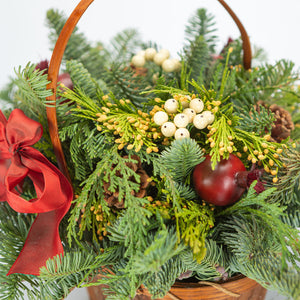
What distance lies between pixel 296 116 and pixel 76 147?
19.9 inches

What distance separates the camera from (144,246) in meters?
0.44

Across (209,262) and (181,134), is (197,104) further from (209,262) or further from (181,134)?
(209,262)

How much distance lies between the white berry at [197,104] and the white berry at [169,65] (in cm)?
25

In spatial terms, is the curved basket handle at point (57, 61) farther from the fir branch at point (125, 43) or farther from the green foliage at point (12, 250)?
the fir branch at point (125, 43)

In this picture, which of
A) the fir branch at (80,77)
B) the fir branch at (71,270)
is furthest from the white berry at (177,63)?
the fir branch at (71,270)

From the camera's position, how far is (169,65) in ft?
2.40

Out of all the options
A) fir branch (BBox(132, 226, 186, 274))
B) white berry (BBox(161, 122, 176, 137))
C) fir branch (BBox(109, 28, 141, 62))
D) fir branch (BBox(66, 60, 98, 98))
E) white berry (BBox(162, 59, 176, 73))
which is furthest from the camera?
fir branch (BBox(109, 28, 141, 62))

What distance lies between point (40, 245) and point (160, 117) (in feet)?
0.95

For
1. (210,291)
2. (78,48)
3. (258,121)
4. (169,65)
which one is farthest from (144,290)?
(78,48)

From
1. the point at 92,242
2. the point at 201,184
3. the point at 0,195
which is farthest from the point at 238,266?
the point at 0,195

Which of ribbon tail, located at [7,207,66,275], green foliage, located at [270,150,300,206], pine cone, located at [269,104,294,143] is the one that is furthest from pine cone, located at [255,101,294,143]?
ribbon tail, located at [7,207,66,275]

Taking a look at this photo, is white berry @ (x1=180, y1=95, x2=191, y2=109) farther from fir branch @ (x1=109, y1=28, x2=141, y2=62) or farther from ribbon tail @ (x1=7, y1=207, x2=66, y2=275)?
fir branch @ (x1=109, y1=28, x2=141, y2=62)

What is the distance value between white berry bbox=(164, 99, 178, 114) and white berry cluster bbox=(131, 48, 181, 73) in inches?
9.5

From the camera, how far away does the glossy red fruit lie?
0.47m
